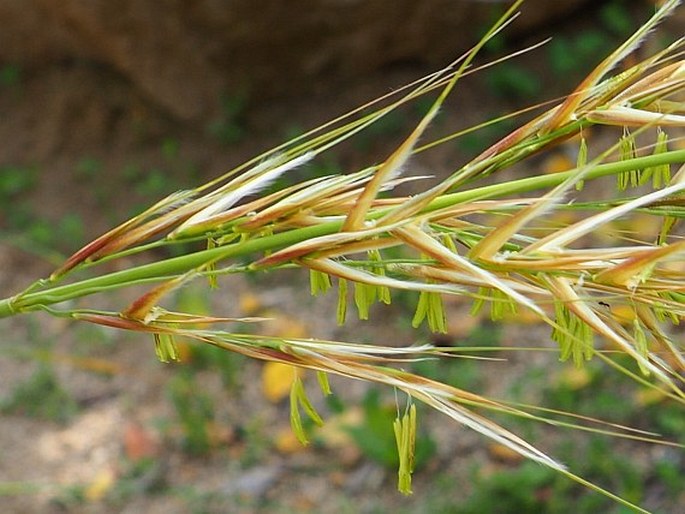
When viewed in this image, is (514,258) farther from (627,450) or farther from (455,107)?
(455,107)

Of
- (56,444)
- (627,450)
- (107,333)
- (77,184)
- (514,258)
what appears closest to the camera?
(514,258)

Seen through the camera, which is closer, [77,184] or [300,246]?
[300,246]

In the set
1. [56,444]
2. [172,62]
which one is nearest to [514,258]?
[56,444]

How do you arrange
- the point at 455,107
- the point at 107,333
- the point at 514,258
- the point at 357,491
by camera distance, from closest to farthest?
the point at 514,258, the point at 357,491, the point at 107,333, the point at 455,107

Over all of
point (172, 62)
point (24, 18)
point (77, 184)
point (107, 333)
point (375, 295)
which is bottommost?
point (107, 333)

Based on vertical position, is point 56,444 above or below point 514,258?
below
